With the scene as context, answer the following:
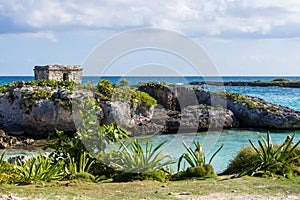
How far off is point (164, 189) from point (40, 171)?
2.99m

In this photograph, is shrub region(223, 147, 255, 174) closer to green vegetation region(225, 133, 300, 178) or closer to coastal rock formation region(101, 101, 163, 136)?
green vegetation region(225, 133, 300, 178)

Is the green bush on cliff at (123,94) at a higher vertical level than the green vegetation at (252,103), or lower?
higher

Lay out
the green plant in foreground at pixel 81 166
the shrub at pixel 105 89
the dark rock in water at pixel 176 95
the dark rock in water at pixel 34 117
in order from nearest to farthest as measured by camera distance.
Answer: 1. the green plant in foreground at pixel 81 166
2. the dark rock in water at pixel 34 117
3. the shrub at pixel 105 89
4. the dark rock in water at pixel 176 95

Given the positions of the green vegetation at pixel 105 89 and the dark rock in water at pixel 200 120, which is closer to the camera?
the green vegetation at pixel 105 89

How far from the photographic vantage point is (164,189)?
9266mm

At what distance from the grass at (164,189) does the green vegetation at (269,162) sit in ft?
1.67

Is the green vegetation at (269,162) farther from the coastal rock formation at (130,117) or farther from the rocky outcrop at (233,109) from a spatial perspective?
the rocky outcrop at (233,109)

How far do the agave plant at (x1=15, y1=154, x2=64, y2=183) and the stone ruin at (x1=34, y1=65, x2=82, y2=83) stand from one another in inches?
923

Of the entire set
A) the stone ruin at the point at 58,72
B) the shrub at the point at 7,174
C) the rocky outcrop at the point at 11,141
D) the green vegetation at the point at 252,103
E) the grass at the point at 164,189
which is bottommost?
the rocky outcrop at the point at 11,141

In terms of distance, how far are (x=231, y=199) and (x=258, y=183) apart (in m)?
1.77

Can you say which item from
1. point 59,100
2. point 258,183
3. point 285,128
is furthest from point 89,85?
point 258,183

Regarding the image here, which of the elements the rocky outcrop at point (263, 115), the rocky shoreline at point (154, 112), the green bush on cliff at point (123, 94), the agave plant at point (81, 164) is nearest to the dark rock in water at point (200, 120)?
the rocky shoreline at point (154, 112)

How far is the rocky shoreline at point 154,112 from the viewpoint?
27.0 metres

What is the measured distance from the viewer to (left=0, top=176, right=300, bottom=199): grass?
8.55 metres
